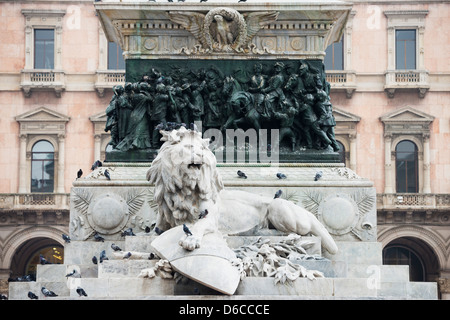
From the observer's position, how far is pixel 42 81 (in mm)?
48406

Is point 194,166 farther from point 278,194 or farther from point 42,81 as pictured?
point 42,81

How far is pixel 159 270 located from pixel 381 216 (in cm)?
3342

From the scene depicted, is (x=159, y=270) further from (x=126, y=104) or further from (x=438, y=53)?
(x=438, y=53)

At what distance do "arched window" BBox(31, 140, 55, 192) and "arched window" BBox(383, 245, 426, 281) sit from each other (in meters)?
13.8

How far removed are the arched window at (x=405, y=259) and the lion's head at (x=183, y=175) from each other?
107ft

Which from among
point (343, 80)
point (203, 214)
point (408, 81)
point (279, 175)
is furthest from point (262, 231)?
point (408, 81)

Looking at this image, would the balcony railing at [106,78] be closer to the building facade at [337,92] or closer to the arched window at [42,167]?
the building facade at [337,92]

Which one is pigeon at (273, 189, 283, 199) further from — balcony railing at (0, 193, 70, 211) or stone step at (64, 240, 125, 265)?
balcony railing at (0, 193, 70, 211)

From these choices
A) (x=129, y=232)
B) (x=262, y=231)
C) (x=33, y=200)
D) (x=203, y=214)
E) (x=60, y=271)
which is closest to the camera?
(x=203, y=214)

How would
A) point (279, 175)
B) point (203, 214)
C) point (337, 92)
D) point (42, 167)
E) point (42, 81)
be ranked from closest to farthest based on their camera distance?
1. point (203, 214)
2. point (279, 175)
3. point (42, 167)
4. point (337, 92)
5. point (42, 81)

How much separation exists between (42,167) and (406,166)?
15014 millimetres

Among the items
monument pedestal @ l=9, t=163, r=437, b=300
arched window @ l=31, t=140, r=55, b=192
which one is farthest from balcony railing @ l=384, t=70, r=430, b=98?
monument pedestal @ l=9, t=163, r=437, b=300

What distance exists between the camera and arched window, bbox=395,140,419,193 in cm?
4772
